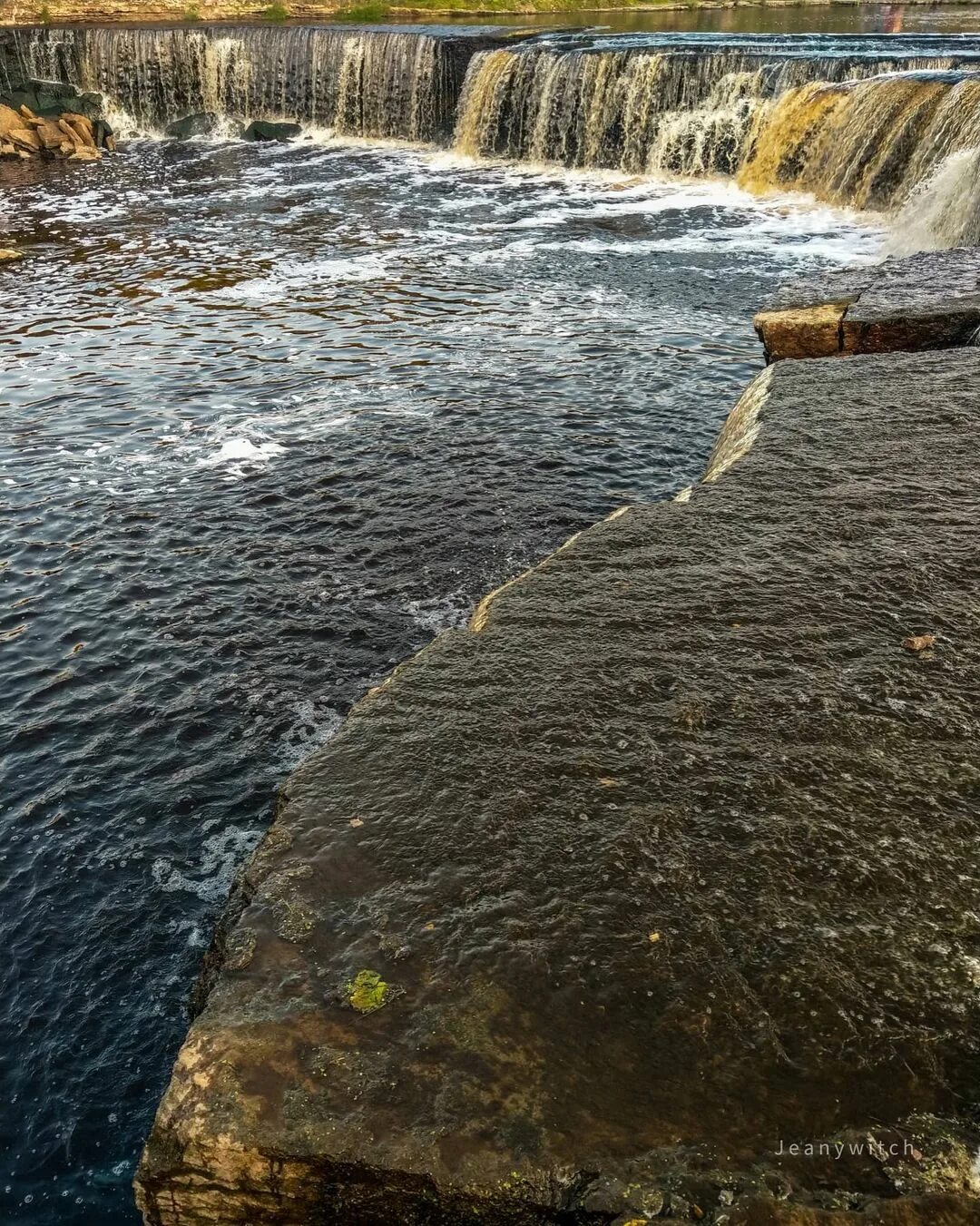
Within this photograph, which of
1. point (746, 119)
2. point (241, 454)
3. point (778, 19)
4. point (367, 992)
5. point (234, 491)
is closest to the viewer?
point (367, 992)

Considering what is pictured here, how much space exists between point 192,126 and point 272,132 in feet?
9.97

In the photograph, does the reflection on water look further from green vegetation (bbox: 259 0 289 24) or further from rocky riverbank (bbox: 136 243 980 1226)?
rocky riverbank (bbox: 136 243 980 1226)

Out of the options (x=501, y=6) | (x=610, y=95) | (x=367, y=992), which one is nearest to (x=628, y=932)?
(x=367, y=992)

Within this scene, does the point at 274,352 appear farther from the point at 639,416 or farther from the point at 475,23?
the point at 475,23

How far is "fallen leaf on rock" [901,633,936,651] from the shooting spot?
4.09 m

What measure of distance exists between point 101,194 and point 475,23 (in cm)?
2197

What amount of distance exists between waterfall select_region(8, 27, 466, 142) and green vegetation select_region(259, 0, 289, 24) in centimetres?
887

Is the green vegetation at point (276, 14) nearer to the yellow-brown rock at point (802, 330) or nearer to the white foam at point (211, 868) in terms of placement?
the yellow-brown rock at point (802, 330)

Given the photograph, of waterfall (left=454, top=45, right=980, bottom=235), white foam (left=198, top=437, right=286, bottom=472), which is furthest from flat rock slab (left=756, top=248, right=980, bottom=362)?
waterfall (left=454, top=45, right=980, bottom=235)

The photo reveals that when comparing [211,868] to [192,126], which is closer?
[211,868]

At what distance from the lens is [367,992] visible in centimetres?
287

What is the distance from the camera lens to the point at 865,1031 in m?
2.67

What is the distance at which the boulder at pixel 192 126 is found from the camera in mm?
30438

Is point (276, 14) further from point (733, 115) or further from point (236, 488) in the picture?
point (236, 488)
